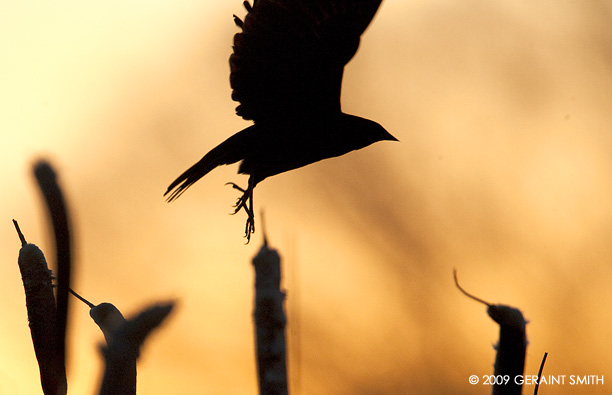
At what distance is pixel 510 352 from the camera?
216 cm

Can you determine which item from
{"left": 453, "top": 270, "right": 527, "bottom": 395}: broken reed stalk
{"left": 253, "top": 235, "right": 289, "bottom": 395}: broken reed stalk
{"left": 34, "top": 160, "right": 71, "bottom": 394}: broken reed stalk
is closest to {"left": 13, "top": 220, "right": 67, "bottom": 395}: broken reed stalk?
{"left": 34, "top": 160, "right": 71, "bottom": 394}: broken reed stalk

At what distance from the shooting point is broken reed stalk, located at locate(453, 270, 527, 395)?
2102 mm

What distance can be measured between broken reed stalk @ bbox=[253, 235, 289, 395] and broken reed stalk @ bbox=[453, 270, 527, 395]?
32.3 inches

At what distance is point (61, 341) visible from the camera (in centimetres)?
231

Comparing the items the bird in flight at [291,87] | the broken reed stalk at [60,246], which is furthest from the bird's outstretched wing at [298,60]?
the broken reed stalk at [60,246]

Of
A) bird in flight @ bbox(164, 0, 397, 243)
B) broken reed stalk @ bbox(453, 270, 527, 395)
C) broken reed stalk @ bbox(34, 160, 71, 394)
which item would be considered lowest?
broken reed stalk @ bbox(453, 270, 527, 395)

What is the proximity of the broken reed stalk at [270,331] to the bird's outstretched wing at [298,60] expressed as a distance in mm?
2023

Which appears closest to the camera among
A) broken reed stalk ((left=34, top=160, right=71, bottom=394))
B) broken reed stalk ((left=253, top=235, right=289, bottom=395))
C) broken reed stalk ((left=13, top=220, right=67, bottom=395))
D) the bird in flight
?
broken reed stalk ((left=13, top=220, right=67, bottom=395))

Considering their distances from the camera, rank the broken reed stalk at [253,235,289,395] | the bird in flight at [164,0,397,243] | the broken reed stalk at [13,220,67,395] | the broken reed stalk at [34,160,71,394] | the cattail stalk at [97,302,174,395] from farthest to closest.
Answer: the bird in flight at [164,0,397,243], the broken reed stalk at [253,235,289,395], the broken reed stalk at [34,160,71,394], the broken reed stalk at [13,220,67,395], the cattail stalk at [97,302,174,395]

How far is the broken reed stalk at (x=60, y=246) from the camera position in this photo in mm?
2336

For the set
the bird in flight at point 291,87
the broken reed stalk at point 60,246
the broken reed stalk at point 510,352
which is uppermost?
the bird in flight at point 291,87

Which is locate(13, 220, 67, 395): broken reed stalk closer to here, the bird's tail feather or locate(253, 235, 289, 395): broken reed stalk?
locate(253, 235, 289, 395): broken reed stalk

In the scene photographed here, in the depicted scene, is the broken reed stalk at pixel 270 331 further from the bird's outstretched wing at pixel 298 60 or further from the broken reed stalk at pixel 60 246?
the bird's outstretched wing at pixel 298 60

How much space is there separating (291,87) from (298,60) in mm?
211
